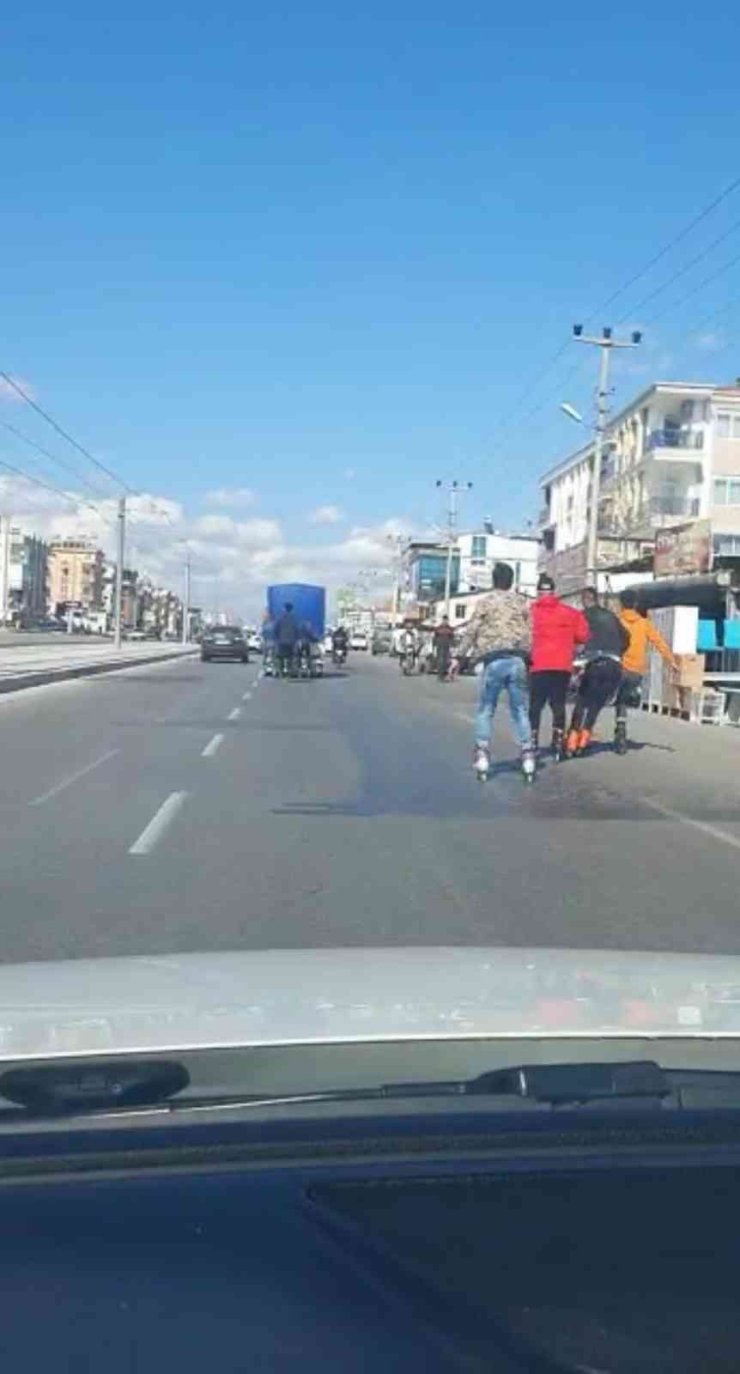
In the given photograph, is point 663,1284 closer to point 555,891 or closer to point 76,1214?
point 76,1214

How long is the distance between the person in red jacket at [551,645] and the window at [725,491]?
61295 millimetres

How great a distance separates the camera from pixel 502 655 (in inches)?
686

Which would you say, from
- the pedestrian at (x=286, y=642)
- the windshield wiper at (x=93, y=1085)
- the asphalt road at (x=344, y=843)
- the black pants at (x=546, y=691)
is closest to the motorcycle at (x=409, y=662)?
the pedestrian at (x=286, y=642)

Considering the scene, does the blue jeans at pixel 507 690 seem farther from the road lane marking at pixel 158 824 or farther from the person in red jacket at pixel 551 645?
the road lane marking at pixel 158 824

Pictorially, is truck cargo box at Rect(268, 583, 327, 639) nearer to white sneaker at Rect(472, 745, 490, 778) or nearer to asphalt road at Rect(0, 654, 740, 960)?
asphalt road at Rect(0, 654, 740, 960)

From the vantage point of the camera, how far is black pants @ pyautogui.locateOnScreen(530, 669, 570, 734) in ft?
61.6

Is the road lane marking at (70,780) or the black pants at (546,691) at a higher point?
the black pants at (546,691)

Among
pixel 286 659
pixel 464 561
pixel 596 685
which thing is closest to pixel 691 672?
pixel 596 685

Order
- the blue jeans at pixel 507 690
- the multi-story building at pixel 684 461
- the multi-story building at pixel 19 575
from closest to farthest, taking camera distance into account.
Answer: the blue jeans at pixel 507 690 → the multi-story building at pixel 684 461 → the multi-story building at pixel 19 575

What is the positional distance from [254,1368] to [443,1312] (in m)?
0.25

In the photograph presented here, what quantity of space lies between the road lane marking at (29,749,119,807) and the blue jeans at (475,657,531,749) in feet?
12.7

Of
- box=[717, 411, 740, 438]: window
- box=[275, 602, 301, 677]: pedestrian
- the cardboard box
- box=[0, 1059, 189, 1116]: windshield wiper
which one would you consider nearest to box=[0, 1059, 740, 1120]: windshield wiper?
box=[0, 1059, 189, 1116]: windshield wiper

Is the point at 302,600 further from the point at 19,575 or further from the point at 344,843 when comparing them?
the point at 19,575

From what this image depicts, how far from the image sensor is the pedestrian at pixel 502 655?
57.2 ft
